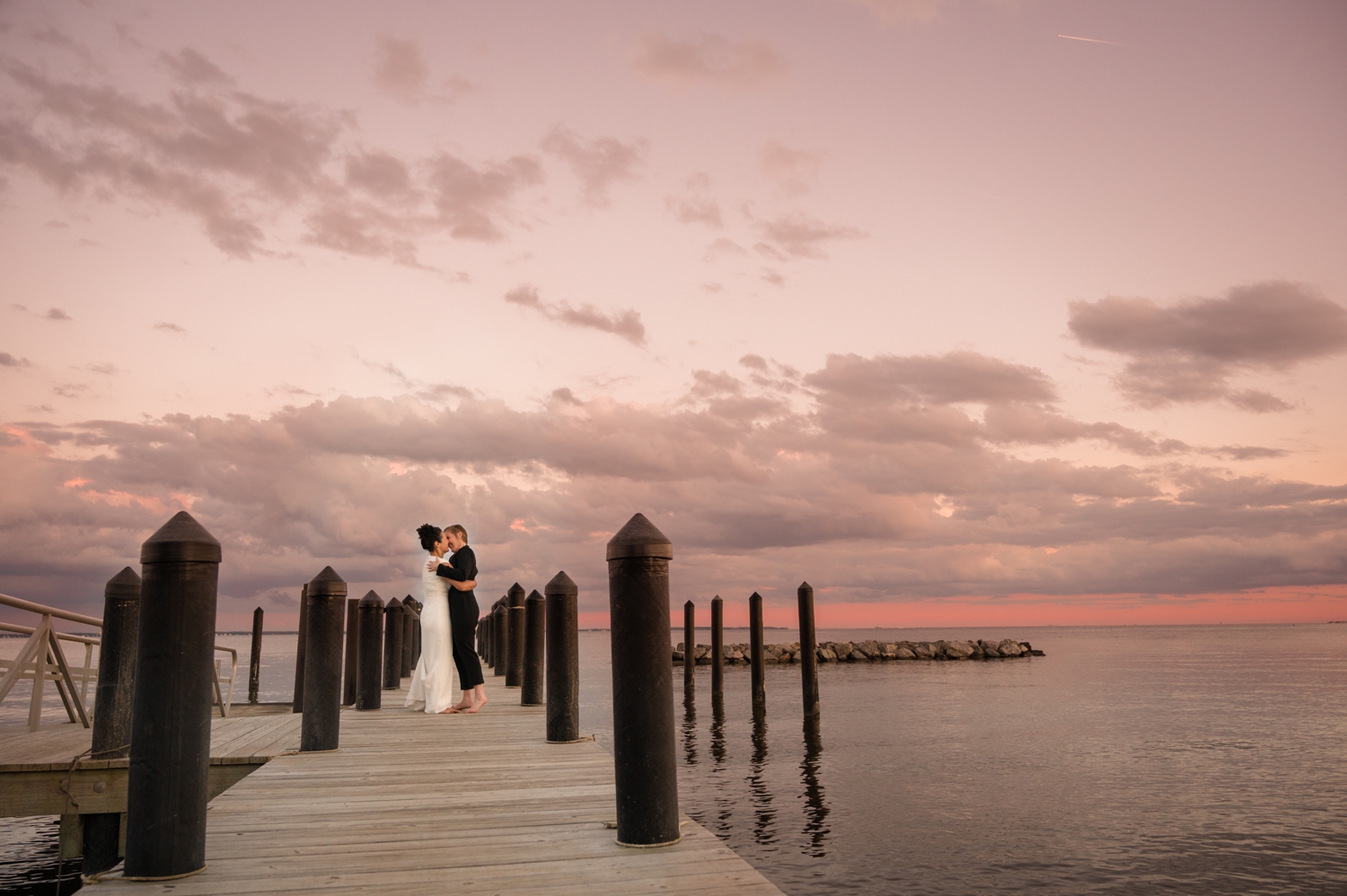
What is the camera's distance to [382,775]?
20.6 feet

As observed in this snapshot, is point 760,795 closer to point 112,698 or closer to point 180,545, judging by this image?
point 112,698

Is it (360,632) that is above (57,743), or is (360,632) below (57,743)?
above

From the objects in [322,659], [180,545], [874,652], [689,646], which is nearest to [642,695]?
[180,545]

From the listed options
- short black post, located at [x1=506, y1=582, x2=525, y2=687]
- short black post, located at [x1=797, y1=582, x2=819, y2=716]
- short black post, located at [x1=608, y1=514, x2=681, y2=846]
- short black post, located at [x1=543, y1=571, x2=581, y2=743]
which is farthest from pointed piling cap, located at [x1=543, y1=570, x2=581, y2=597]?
short black post, located at [x1=797, y1=582, x2=819, y2=716]

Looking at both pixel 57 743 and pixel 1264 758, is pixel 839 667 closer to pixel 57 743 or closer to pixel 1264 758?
pixel 1264 758

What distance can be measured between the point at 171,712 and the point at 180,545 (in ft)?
2.32

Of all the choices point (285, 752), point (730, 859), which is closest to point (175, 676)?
point (730, 859)

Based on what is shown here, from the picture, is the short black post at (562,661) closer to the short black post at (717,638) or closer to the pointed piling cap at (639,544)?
the pointed piling cap at (639,544)

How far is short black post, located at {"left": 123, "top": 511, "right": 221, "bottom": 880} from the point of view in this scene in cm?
368

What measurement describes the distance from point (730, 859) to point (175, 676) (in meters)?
2.55

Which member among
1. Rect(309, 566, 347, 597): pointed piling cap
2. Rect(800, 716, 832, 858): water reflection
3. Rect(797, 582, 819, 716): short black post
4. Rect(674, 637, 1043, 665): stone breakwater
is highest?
Rect(309, 566, 347, 597): pointed piling cap

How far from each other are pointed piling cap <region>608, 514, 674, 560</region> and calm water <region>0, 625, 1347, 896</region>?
591 centimetres

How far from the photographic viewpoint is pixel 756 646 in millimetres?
28719

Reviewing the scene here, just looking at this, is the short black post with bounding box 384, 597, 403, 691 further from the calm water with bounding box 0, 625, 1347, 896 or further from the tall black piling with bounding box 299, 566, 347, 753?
the tall black piling with bounding box 299, 566, 347, 753
